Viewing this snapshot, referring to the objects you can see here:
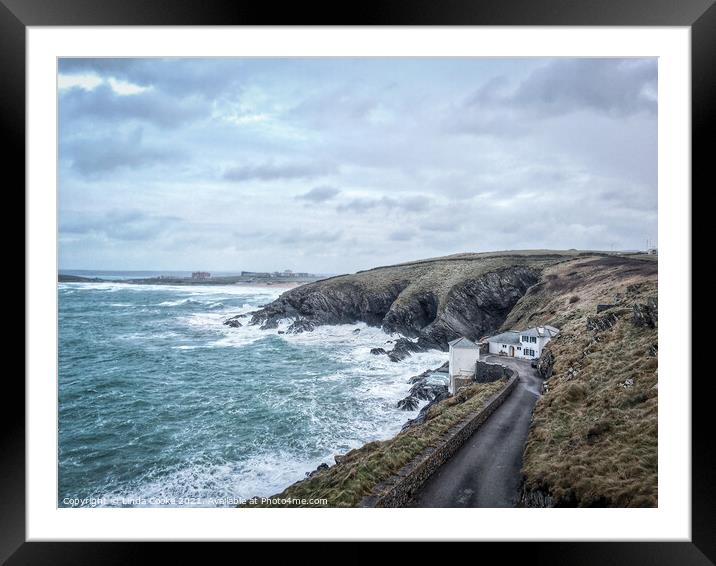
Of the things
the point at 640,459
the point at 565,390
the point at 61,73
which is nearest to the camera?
the point at 640,459

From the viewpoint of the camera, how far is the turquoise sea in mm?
3445

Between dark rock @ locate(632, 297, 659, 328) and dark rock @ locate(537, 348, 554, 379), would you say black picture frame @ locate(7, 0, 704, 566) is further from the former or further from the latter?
dark rock @ locate(537, 348, 554, 379)

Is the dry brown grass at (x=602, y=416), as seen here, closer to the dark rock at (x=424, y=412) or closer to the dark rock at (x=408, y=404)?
the dark rock at (x=424, y=412)

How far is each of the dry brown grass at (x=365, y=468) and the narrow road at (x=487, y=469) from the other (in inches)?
14.0

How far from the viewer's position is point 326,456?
3770 millimetres

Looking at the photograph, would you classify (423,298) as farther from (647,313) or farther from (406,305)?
(647,313)

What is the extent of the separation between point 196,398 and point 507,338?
4855mm

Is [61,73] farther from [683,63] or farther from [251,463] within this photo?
[683,63]

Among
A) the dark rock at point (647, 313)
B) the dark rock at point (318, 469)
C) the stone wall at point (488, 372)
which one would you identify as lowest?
the dark rock at point (318, 469)

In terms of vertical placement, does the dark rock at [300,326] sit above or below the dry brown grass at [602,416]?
above

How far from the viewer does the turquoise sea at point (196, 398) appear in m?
3.45

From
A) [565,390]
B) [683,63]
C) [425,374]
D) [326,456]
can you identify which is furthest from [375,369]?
[683,63]

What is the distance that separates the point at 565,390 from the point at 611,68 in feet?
13.6
